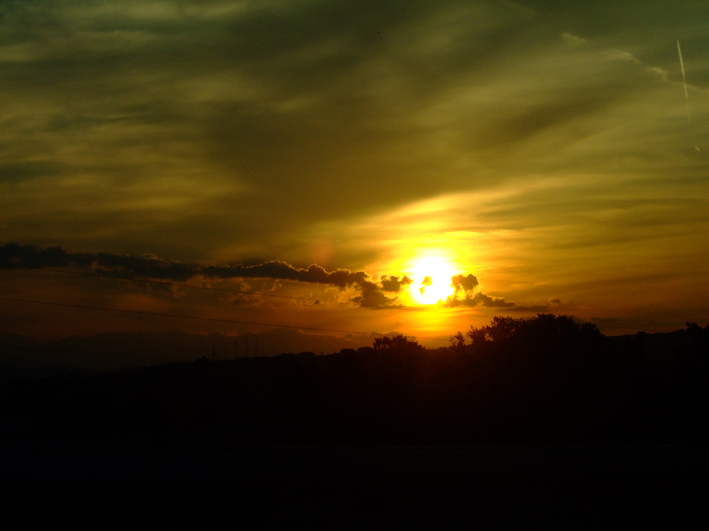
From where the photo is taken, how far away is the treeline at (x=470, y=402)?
43.0 m

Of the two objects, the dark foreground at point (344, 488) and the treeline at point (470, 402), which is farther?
the treeline at point (470, 402)

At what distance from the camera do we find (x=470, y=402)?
45.4 metres

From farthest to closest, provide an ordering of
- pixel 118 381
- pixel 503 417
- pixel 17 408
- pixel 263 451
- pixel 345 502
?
pixel 118 381 → pixel 17 408 → pixel 503 417 → pixel 263 451 → pixel 345 502

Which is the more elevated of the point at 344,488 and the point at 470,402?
the point at 344,488

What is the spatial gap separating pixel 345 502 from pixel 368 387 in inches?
1396

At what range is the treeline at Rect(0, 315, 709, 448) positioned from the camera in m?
43.0

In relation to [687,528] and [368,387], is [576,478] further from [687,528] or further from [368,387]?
[368,387]

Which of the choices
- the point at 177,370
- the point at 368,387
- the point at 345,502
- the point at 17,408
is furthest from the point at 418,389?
the point at 177,370

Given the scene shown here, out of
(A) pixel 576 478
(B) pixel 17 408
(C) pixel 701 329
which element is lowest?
(B) pixel 17 408

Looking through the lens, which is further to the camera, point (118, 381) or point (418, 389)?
point (118, 381)

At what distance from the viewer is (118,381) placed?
7769 cm

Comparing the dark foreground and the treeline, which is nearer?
the dark foreground

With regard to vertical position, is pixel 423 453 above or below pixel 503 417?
above

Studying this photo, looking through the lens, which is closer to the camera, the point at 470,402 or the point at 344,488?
the point at 344,488
